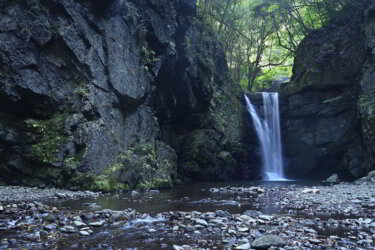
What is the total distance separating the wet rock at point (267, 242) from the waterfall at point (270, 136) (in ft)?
69.8

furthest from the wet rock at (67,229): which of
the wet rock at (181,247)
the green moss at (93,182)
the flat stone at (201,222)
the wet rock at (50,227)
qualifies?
the green moss at (93,182)

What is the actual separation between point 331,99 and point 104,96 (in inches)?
609

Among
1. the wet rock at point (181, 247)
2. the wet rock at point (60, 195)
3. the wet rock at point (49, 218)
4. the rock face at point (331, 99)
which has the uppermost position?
the rock face at point (331, 99)

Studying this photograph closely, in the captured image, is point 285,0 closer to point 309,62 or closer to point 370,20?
point 309,62

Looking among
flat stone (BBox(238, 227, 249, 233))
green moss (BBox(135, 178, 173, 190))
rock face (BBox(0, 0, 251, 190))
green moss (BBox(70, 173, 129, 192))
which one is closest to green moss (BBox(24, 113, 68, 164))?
rock face (BBox(0, 0, 251, 190))

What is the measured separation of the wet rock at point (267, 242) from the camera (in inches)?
213

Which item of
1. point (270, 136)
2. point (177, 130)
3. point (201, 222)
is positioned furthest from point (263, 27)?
point (201, 222)

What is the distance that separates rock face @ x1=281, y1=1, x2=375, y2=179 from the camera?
22.7 m

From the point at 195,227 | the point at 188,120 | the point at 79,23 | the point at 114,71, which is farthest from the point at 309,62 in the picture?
the point at 195,227

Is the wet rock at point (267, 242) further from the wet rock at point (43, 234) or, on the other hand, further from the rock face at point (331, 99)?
the rock face at point (331, 99)

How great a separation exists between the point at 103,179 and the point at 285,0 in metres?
22.5

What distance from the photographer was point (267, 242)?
548 centimetres

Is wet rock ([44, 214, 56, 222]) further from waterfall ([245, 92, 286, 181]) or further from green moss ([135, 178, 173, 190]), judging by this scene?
waterfall ([245, 92, 286, 181])

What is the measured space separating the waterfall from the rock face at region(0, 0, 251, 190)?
346 centimetres
